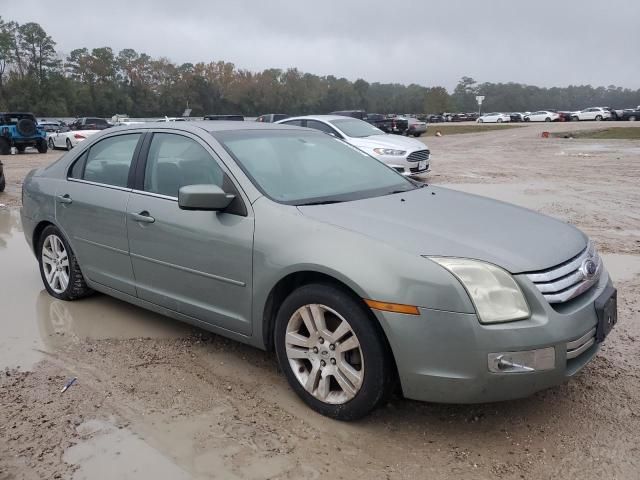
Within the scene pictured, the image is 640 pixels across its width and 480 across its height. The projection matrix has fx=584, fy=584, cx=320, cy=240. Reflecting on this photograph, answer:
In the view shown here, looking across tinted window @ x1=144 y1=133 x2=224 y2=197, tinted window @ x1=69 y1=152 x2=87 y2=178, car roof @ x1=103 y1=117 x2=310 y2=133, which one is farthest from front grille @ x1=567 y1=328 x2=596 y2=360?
tinted window @ x1=69 y1=152 x2=87 y2=178

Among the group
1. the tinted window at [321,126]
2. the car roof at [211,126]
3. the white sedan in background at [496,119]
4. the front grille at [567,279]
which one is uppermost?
the car roof at [211,126]

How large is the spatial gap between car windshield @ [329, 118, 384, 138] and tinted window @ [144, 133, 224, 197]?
9.67 m

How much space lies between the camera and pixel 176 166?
403 centimetres

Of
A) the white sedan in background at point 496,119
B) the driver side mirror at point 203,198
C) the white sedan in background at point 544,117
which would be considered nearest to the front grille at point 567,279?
the driver side mirror at point 203,198

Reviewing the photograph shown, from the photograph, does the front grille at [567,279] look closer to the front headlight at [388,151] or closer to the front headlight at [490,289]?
the front headlight at [490,289]

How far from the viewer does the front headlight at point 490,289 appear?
8.79ft

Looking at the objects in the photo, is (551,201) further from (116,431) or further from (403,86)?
(403,86)

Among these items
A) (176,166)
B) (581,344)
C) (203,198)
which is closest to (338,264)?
(203,198)

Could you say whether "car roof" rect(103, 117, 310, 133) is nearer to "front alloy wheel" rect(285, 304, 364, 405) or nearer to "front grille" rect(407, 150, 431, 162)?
"front alloy wheel" rect(285, 304, 364, 405)

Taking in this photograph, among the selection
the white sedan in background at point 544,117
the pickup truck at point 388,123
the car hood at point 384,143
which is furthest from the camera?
the white sedan in background at point 544,117

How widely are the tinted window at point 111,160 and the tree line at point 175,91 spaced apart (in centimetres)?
8395

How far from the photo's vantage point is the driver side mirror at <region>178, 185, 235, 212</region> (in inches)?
132

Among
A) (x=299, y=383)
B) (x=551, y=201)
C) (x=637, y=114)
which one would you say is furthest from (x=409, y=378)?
(x=637, y=114)

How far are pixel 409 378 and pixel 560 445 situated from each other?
0.82 meters
